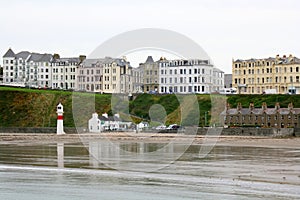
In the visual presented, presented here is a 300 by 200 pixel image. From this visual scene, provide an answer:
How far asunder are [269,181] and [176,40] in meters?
12.8

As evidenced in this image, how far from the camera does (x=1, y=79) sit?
121375 millimetres

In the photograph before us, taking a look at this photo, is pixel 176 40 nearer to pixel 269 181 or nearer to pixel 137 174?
pixel 137 174

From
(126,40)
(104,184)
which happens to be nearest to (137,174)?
(104,184)

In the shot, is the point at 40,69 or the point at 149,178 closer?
the point at 149,178

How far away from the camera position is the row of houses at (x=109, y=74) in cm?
9450

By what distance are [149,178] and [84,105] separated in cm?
5800

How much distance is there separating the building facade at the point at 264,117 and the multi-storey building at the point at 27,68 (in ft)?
188

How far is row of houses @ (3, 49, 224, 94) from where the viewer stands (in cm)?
9450

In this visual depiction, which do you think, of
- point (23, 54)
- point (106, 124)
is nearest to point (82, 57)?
point (23, 54)

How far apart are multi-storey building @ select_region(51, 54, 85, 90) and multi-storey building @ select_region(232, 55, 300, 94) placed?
30498 millimetres

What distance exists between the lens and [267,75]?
339 feet

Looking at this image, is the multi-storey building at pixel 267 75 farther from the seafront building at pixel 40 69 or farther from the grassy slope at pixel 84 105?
the seafront building at pixel 40 69

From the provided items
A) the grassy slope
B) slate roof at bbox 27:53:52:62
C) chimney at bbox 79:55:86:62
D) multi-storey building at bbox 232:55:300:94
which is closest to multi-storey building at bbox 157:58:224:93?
multi-storey building at bbox 232:55:300:94

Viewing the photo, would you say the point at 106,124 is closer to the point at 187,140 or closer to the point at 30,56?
the point at 187,140
